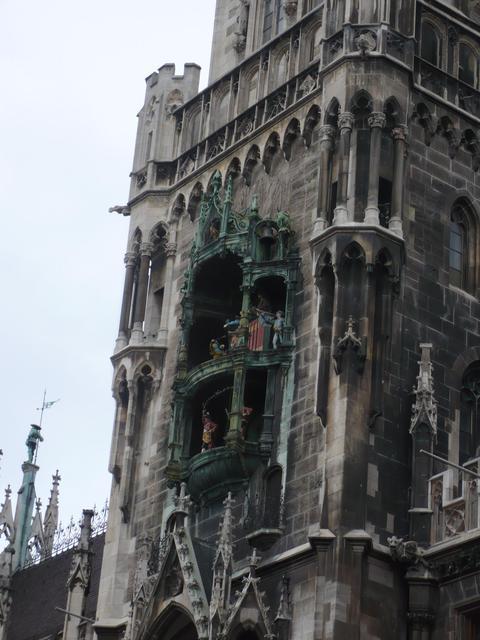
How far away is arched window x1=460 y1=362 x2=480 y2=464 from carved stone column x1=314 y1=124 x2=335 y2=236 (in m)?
4.09

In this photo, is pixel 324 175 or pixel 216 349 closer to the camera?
pixel 324 175

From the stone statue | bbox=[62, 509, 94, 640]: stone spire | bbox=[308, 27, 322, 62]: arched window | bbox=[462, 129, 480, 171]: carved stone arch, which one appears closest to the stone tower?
bbox=[462, 129, 480, 171]: carved stone arch

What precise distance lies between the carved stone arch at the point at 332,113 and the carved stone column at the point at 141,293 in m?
6.37

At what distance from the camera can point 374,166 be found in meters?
36.4

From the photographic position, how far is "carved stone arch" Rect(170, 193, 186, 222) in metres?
42.1

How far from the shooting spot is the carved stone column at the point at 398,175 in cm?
3619

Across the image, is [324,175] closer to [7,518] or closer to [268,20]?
[268,20]

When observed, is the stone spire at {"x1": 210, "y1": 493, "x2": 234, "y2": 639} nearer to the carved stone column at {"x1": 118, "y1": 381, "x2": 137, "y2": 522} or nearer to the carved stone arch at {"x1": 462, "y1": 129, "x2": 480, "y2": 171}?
the carved stone column at {"x1": 118, "y1": 381, "x2": 137, "y2": 522}

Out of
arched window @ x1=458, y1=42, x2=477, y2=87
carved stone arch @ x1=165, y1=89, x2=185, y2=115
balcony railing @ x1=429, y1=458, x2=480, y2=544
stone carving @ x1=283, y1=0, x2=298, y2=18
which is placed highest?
stone carving @ x1=283, y1=0, x2=298, y2=18

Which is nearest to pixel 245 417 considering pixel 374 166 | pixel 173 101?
pixel 374 166

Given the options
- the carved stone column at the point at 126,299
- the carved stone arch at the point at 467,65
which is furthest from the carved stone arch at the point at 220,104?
the carved stone arch at the point at 467,65

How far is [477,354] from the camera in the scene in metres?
37.0

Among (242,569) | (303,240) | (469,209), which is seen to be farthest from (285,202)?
(242,569)

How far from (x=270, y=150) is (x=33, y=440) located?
83.9ft
